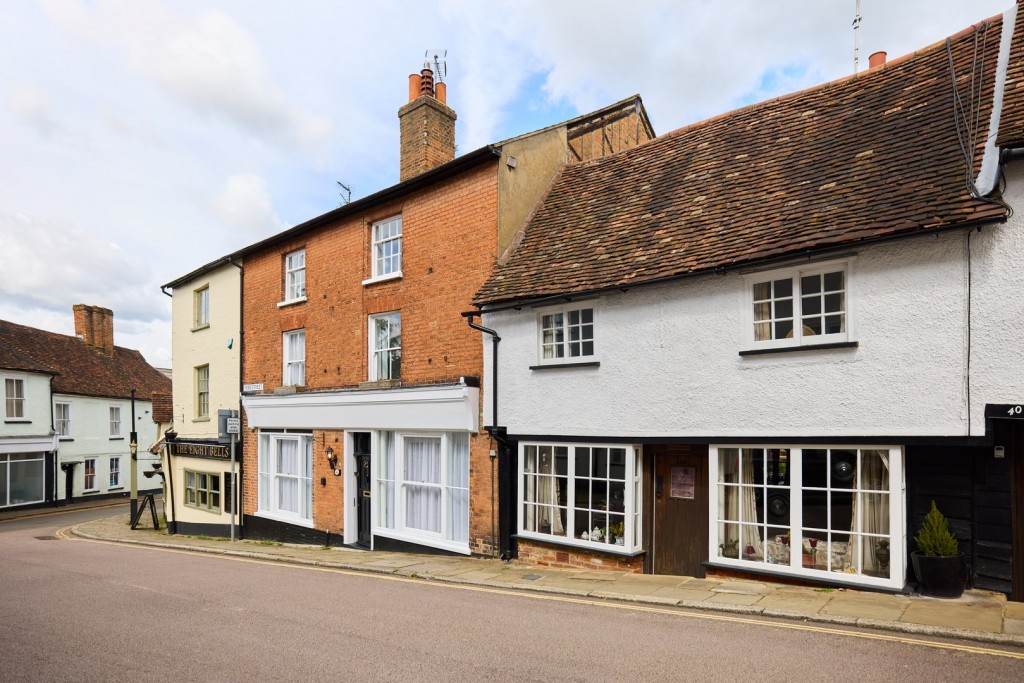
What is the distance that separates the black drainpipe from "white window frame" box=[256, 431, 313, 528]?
662 cm

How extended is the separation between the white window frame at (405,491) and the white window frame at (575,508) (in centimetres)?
145

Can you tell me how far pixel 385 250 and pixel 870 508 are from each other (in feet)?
36.0

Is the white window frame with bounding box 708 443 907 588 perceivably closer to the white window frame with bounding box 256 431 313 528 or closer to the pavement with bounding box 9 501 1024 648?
the pavement with bounding box 9 501 1024 648

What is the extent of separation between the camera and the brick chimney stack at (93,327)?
39.2 metres

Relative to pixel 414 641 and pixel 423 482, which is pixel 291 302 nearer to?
pixel 423 482

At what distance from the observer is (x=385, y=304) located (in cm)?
1505

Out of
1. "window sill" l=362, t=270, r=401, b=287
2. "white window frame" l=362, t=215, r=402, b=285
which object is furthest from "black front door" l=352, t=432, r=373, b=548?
"white window frame" l=362, t=215, r=402, b=285

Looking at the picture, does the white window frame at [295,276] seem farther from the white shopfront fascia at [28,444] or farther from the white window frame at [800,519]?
the white shopfront fascia at [28,444]

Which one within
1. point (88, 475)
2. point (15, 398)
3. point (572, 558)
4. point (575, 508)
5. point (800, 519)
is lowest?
point (88, 475)

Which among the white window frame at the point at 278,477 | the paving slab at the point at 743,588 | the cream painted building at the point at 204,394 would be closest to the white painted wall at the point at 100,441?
the cream painted building at the point at 204,394

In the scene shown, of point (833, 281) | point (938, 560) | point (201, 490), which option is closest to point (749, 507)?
point (938, 560)

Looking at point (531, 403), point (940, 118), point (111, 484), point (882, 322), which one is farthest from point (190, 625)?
point (111, 484)

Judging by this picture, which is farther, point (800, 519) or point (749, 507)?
point (749, 507)

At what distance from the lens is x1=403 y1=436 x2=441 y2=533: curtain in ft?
45.6
